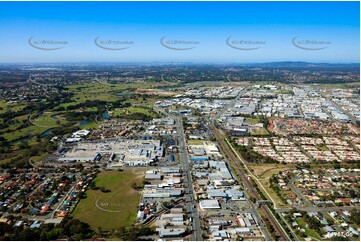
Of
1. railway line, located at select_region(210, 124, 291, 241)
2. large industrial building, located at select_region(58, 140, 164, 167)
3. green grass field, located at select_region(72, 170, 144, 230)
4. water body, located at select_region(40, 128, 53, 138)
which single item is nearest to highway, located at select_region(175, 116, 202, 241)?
large industrial building, located at select_region(58, 140, 164, 167)

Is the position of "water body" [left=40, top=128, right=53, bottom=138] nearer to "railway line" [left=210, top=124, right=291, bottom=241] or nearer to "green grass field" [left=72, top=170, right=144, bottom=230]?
"green grass field" [left=72, top=170, right=144, bottom=230]

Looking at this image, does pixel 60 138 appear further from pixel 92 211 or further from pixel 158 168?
pixel 92 211

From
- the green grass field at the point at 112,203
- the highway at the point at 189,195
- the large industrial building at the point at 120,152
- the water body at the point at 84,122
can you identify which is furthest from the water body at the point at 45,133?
the highway at the point at 189,195

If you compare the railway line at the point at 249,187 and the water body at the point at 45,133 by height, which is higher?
the railway line at the point at 249,187

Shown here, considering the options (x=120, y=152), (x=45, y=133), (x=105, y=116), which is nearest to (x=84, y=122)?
(x=105, y=116)

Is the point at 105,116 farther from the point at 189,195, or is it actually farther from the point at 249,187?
the point at 249,187

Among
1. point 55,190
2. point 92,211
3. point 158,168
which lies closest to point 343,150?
point 158,168

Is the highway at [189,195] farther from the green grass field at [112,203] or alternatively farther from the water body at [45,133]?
the water body at [45,133]
